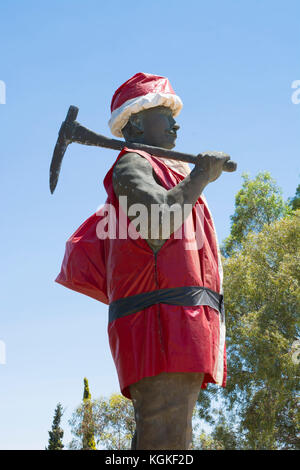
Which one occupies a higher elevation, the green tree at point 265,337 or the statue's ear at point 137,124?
the green tree at point 265,337

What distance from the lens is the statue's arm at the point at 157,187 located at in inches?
121

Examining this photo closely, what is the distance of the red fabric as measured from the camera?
12.2 feet

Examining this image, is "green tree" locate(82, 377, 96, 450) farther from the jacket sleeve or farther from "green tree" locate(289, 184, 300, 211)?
the jacket sleeve

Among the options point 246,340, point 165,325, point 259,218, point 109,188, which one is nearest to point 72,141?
point 109,188

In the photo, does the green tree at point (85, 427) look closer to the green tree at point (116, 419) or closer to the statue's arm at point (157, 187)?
the green tree at point (116, 419)

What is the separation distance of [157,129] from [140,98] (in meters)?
0.21

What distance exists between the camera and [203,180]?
3.19 metres

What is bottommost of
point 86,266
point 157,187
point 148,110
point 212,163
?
point 86,266

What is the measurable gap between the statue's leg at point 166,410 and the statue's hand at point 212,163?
1058 mm

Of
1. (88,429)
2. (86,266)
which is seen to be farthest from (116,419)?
(86,266)

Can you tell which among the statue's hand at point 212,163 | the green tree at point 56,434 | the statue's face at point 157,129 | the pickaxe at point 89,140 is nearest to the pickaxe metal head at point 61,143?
the pickaxe at point 89,140

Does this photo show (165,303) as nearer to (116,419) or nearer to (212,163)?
(212,163)

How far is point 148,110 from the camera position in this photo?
3.73m
